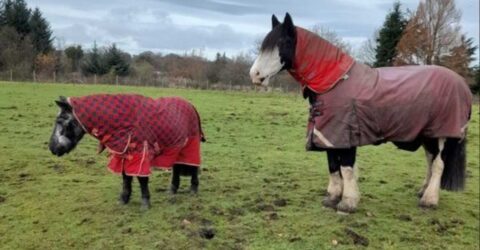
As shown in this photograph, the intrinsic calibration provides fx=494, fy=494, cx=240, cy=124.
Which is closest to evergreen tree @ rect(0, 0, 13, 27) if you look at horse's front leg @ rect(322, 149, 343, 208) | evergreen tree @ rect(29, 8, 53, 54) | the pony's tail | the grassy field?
evergreen tree @ rect(29, 8, 53, 54)

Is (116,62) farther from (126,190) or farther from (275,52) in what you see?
(275,52)

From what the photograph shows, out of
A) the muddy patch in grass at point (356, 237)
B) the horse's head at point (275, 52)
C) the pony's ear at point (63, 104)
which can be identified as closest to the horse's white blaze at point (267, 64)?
the horse's head at point (275, 52)

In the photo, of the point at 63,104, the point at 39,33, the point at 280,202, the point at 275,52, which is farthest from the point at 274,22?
the point at 39,33

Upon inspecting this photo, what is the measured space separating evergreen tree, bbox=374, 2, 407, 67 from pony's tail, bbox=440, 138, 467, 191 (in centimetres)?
3378

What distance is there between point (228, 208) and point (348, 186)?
1452 millimetres

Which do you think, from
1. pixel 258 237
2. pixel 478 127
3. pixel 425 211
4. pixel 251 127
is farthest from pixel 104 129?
pixel 478 127

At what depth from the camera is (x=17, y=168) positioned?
761 cm

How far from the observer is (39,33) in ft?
34.3

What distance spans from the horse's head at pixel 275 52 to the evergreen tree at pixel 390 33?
115 ft

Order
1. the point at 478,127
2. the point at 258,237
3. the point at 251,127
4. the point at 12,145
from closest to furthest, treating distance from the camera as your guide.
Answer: the point at 258,237 < the point at 12,145 < the point at 251,127 < the point at 478,127

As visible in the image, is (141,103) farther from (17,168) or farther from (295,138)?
(295,138)

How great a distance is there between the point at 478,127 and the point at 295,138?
23.2ft

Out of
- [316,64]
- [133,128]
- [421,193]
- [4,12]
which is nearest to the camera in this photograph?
[133,128]

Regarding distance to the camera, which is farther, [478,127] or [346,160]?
[478,127]
